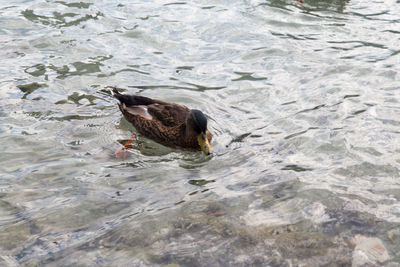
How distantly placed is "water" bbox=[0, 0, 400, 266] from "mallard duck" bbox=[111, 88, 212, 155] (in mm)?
177

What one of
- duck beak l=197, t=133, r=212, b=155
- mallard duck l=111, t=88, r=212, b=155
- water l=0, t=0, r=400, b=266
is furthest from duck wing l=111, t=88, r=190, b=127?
duck beak l=197, t=133, r=212, b=155

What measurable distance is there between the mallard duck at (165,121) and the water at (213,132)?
0.18 m

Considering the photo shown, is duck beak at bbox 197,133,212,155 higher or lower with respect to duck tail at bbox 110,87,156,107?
lower

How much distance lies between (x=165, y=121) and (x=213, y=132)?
2.30 ft

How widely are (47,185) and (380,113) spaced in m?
4.64

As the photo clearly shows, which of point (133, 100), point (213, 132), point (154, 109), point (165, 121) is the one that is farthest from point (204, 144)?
point (133, 100)

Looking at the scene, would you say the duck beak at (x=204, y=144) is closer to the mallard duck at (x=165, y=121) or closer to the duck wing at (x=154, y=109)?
the mallard duck at (x=165, y=121)

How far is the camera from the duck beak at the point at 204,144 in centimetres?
652

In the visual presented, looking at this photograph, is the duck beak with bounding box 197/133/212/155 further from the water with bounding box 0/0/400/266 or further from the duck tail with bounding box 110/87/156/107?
the duck tail with bounding box 110/87/156/107

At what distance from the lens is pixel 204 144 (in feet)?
21.6

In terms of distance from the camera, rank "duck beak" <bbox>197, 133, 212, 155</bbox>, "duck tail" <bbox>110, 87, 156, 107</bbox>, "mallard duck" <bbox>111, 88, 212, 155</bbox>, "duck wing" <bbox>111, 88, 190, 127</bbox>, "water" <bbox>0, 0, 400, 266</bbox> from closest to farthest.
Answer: "water" <bbox>0, 0, 400, 266</bbox>
"duck beak" <bbox>197, 133, 212, 155</bbox>
"mallard duck" <bbox>111, 88, 212, 155</bbox>
"duck wing" <bbox>111, 88, 190, 127</bbox>
"duck tail" <bbox>110, 87, 156, 107</bbox>

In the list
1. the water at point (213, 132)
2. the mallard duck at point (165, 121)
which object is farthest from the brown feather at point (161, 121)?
the water at point (213, 132)

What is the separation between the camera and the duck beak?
257 inches

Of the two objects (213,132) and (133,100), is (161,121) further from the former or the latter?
(213,132)
